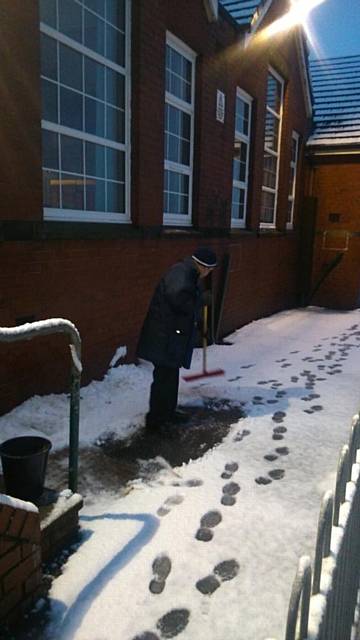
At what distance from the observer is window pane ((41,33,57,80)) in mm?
4469

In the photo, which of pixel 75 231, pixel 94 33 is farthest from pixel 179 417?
pixel 94 33

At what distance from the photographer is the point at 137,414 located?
4.70 meters

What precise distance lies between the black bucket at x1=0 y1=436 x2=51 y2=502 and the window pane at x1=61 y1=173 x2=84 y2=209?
2845 mm

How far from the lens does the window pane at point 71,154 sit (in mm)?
4859

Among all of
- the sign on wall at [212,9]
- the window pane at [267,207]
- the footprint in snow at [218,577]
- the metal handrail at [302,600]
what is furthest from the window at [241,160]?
the metal handrail at [302,600]

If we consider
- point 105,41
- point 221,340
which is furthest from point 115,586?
point 221,340

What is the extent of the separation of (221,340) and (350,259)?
6.08m

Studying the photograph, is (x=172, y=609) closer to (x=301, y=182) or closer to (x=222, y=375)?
(x=222, y=375)

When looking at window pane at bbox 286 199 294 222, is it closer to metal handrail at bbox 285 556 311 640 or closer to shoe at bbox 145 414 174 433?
shoe at bbox 145 414 174 433

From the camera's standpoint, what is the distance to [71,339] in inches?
106

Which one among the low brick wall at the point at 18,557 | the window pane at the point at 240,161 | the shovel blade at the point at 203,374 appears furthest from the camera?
the window pane at the point at 240,161

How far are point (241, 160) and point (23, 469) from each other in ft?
25.9

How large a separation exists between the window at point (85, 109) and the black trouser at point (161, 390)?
1.76 meters

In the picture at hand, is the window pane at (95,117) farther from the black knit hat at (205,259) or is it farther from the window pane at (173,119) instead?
the black knit hat at (205,259)
